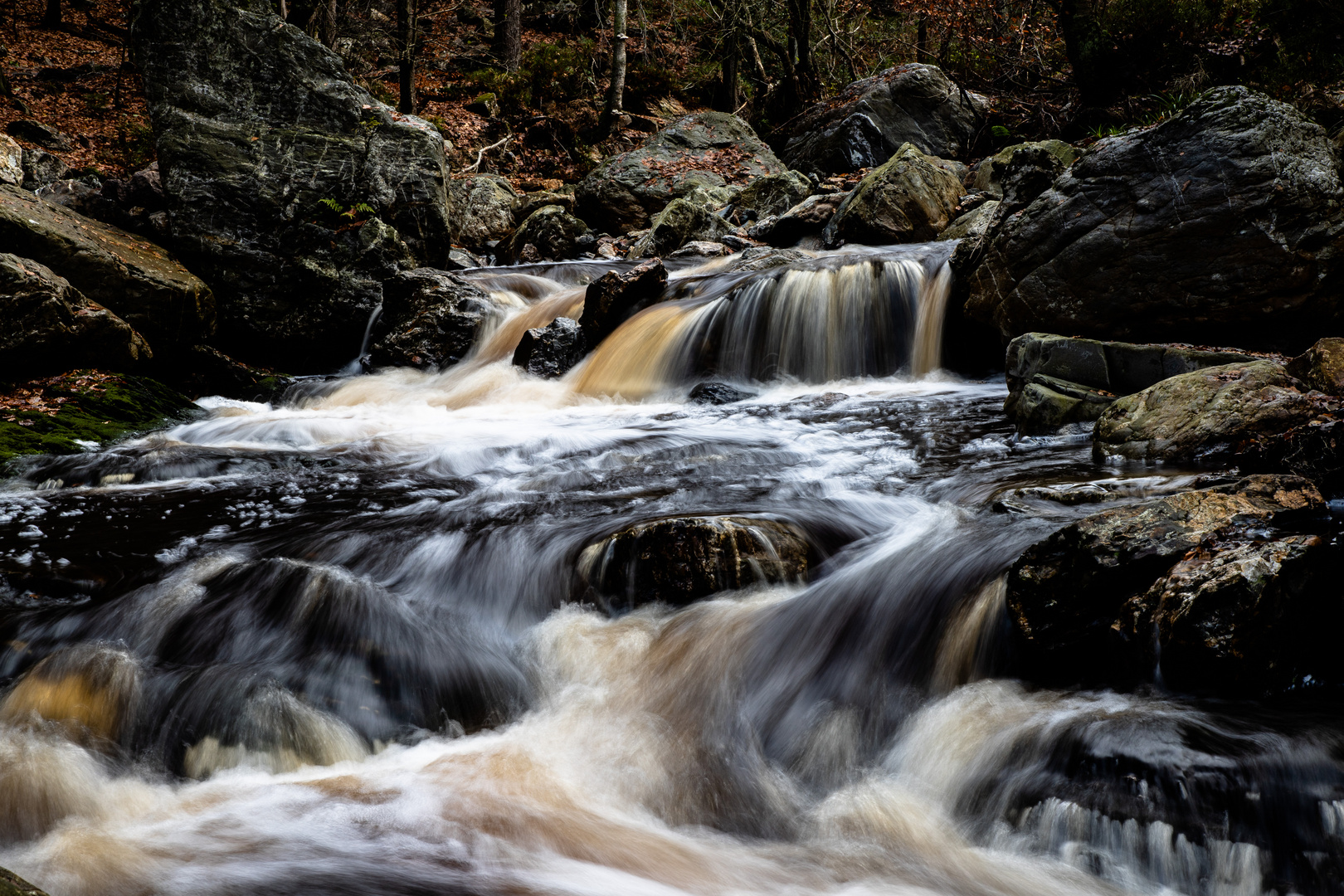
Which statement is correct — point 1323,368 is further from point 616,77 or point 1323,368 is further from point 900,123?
point 616,77

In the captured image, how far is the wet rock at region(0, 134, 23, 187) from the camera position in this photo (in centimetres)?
1177

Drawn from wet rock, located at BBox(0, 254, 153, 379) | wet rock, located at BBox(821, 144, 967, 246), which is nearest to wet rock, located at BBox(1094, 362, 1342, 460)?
wet rock, located at BBox(821, 144, 967, 246)

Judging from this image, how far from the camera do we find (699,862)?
2.77m

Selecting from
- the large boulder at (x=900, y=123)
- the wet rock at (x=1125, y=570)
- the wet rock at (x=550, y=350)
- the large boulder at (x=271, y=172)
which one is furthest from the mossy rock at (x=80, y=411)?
the large boulder at (x=900, y=123)

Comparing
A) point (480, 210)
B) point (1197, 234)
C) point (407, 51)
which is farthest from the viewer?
point (407, 51)

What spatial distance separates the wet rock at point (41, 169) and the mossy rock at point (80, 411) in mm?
7072

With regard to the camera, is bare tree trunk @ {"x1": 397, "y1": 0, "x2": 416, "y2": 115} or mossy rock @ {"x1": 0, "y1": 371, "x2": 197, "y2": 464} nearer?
mossy rock @ {"x1": 0, "y1": 371, "x2": 197, "y2": 464}

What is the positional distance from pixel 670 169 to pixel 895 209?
658 cm

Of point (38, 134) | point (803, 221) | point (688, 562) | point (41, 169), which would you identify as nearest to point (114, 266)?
point (41, 169)

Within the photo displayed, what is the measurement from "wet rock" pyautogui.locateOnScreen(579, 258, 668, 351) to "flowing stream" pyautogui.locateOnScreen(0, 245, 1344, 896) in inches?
147

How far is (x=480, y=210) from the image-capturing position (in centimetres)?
1599

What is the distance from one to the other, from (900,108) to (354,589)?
16.7 metres

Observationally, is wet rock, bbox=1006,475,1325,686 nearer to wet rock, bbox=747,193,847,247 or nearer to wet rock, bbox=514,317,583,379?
wet rock, bbox=514,317,583,379

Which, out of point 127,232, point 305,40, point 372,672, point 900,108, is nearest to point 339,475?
point 372,672
